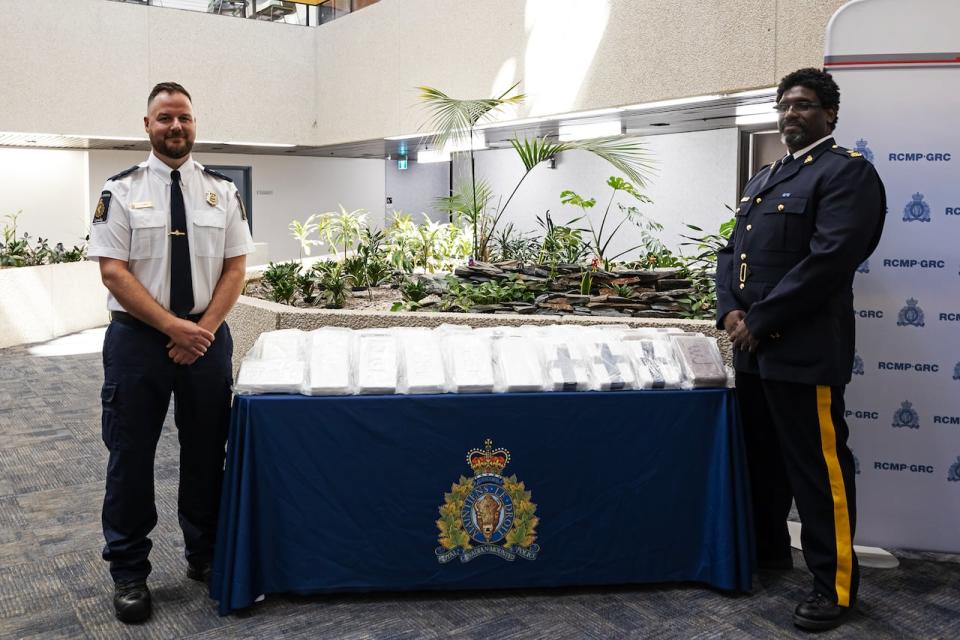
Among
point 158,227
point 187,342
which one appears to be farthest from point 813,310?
point 158,227

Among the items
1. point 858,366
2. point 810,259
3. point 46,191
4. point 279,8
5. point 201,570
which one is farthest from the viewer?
point 46,191

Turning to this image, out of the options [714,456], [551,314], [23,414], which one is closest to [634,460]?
[714,456]

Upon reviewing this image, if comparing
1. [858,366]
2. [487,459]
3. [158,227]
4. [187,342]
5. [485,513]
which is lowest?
[485,513]

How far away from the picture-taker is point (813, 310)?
2783mm

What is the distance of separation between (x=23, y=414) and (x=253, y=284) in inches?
83.7

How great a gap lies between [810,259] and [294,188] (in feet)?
40.8

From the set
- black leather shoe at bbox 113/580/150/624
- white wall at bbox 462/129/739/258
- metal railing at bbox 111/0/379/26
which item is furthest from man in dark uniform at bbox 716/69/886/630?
metal railing at bbox 111/0/379/26

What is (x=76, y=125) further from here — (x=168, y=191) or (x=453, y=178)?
(x=168, y=191)

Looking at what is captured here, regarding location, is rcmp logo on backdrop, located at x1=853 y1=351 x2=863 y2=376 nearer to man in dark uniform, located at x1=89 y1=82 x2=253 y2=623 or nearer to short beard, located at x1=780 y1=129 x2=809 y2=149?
short beard, located at x1=780 y1=129 x2=809 y2=149

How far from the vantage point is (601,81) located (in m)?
7.34

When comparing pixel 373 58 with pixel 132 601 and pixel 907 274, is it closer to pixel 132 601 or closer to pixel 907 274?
pixel 907 274

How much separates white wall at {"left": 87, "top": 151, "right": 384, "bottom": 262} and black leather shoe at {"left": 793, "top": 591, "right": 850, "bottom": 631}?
1182 cm

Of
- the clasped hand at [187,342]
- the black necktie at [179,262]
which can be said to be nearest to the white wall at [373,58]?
the black necktie at [179,262]

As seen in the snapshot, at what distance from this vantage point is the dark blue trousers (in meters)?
2.78
